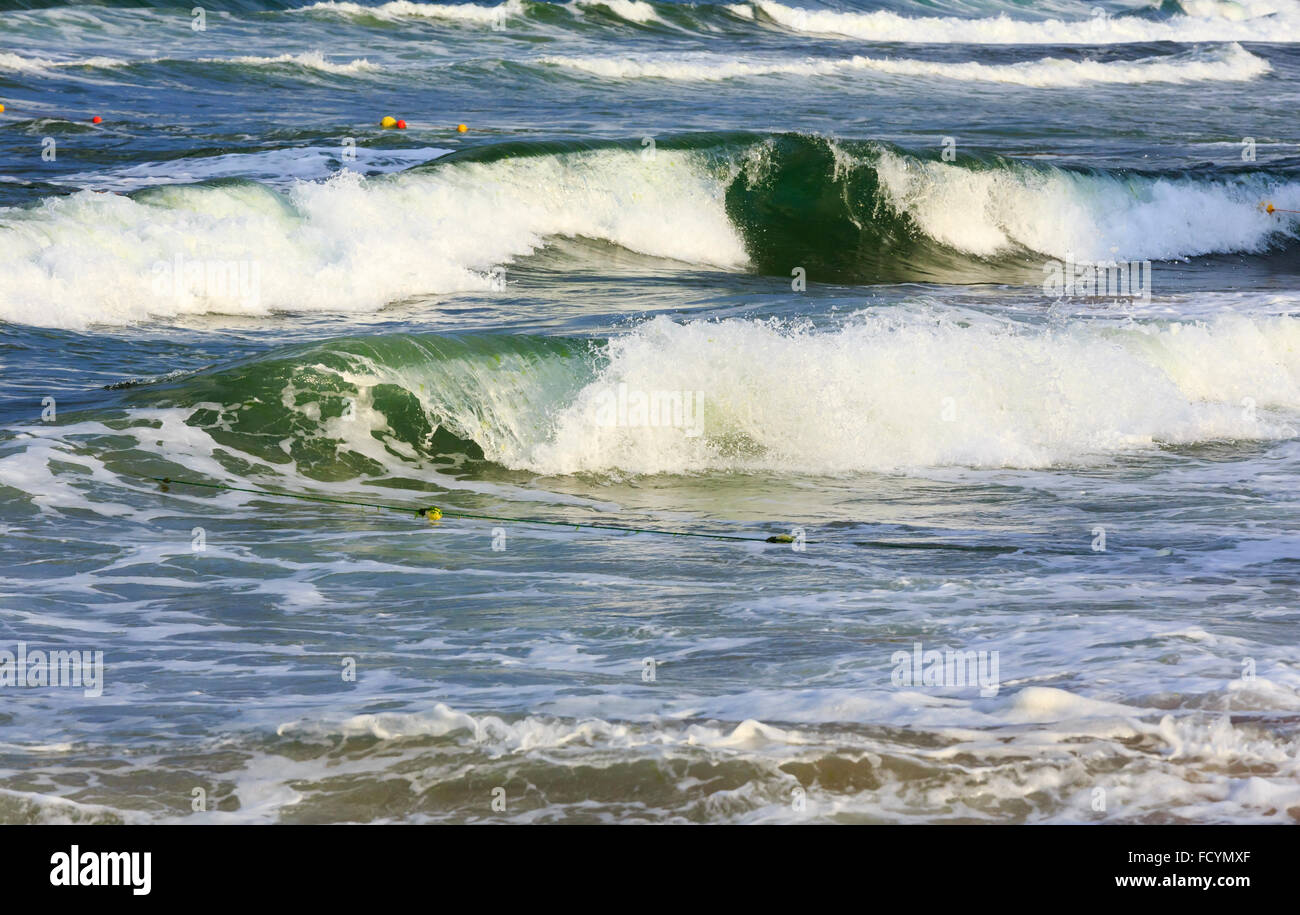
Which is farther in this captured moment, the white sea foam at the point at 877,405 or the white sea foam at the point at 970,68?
the white sea foam at the point at 970,68

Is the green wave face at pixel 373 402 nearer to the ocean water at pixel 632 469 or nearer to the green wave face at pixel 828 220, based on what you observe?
the ocean water at pixel 632 469

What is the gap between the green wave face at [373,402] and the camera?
27.0 ft

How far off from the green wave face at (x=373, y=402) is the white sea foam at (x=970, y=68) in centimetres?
1829

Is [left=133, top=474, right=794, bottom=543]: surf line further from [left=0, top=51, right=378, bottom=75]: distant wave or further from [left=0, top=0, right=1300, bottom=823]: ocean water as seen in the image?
[left=0, top=51, right=378, bottom=75]: distant wave

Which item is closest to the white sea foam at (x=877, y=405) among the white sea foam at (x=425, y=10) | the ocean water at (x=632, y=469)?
the ocean water at (x=632, y=469)

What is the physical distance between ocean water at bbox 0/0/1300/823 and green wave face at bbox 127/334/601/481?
0.10 ft

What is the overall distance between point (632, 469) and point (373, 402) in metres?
1.57

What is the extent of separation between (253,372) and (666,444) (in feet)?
8.12

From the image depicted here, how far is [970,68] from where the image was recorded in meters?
32.0

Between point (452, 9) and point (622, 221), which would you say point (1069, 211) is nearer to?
point (622, 221)

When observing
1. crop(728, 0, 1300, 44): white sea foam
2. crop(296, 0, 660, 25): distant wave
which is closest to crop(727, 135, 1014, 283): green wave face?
crop(296, 0, 660, 25): distant wave

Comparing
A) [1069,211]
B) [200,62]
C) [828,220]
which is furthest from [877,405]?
[200,62]

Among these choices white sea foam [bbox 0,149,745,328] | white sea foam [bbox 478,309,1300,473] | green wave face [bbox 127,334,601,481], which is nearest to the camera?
green wave face [bbox 127,334,601,481]

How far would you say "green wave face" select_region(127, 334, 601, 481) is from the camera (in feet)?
27.0
